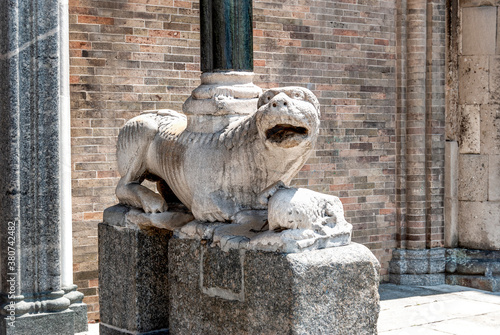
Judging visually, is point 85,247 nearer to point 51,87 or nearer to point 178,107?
point 178,107

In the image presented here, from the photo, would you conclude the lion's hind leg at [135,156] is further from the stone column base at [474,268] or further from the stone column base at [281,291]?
the stone column base at [474,268]

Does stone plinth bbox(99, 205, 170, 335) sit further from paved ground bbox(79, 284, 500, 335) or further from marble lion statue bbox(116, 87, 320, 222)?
paved ground bbox(79, 284, 500, 335)

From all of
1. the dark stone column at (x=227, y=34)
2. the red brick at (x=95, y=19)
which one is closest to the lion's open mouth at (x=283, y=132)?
the dark stone column at (x=227, y=34)

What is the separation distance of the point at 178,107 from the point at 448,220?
3.41 m

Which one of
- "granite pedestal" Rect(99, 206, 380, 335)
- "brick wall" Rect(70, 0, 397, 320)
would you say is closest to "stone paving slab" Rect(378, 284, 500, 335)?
"brick wall" Rect(70, 0, 397, 320)

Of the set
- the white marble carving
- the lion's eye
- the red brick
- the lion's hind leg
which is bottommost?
the white marble carving

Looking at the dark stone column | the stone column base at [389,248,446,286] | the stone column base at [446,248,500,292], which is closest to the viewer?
the dark stone column

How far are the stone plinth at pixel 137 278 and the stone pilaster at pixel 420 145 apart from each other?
190 inches

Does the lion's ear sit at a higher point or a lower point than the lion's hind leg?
higher

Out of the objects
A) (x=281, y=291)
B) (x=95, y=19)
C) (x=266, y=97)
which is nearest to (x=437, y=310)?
(x=95, y=19)

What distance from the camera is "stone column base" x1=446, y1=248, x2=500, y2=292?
8.10m

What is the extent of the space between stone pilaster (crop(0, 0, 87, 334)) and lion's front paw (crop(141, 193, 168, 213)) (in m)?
0.88

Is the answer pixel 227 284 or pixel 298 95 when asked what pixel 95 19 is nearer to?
pixel 298 95

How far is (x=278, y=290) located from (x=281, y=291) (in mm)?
19
